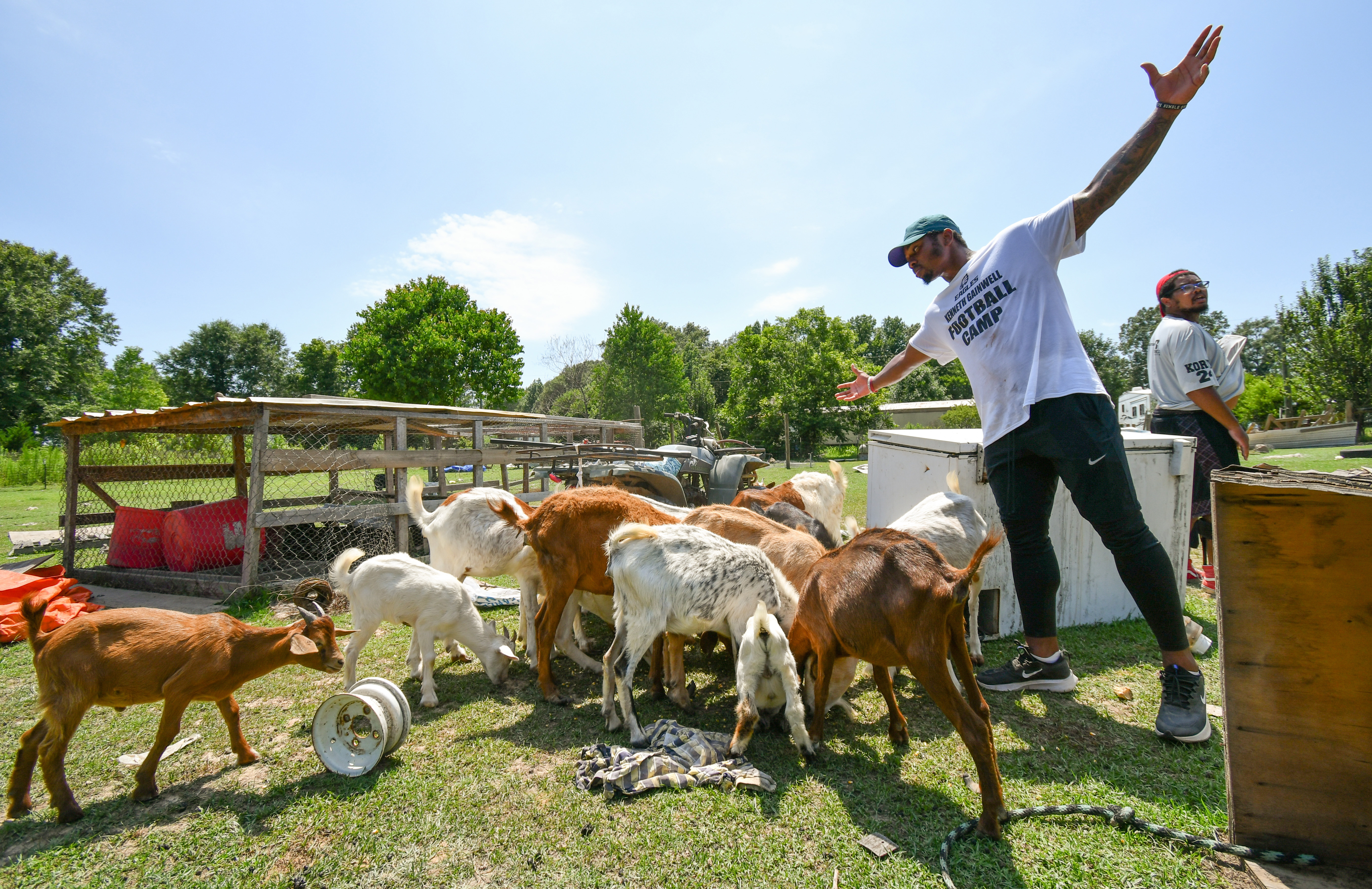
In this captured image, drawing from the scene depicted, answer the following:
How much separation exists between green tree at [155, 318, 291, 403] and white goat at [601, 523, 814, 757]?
60.0 metres

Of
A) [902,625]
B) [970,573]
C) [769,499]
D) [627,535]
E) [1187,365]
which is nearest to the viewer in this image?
[970,573]

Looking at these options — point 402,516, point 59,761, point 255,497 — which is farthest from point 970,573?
point 402,516

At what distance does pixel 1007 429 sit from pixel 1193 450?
268 cm

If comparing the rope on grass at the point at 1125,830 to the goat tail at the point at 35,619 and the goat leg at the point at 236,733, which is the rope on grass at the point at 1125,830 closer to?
the goat leg at the point at 236,733

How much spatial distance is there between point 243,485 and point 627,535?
776 centimetres

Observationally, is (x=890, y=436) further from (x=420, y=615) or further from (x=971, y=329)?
(x=420, y=615)

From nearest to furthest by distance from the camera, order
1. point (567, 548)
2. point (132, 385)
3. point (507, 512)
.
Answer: point (567, 548)
point (507, 512)
point (132, 385)

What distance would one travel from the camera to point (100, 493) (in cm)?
796

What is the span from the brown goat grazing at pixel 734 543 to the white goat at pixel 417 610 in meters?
1.01

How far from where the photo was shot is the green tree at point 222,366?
5156 centimetres

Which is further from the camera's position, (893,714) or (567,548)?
(567,548)

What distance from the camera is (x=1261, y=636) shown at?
1779mm

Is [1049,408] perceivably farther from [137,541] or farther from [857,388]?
[137,541]

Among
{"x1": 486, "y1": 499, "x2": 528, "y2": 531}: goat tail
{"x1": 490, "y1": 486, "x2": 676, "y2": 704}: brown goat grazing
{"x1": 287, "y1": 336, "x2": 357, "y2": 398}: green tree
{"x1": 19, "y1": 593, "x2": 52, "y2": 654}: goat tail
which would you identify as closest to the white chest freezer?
{"x1": 490, "y1": 486, "x2": 676, "y2": 704}: brown goat grazing
